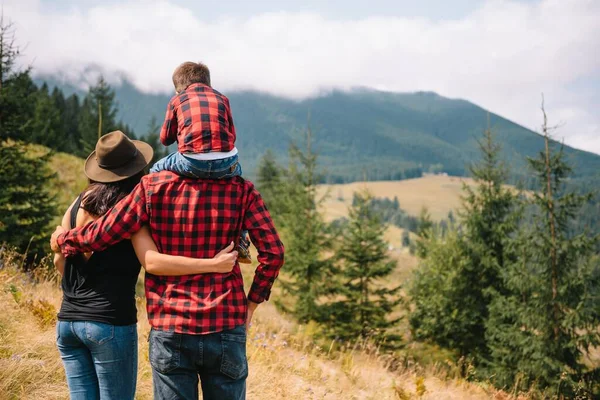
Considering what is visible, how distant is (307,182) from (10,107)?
1016 centimetres

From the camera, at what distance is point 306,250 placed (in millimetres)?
16750

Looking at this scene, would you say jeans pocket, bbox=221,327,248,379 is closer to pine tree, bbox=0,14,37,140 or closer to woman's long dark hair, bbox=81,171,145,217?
woman's long dark hair, bbox=81,171,145,217

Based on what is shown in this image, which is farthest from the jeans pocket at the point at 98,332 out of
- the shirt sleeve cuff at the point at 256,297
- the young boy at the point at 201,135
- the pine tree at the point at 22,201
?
the pine tree at the point at 22,201

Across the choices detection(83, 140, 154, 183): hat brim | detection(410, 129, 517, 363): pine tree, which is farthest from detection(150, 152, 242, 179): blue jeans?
detection(410, 129, 517, 363): pine tree

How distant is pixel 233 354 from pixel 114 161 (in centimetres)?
132

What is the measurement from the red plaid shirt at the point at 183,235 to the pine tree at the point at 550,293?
41.7 feet

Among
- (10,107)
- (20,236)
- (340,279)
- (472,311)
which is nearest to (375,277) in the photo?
(340,279)

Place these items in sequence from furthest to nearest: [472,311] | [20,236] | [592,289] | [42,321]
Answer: [472,311]
[592,289]
[20,236]
[42,321]

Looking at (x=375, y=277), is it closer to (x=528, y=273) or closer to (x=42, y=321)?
(x=528, y=273)

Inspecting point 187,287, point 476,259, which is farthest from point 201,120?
point 476,259

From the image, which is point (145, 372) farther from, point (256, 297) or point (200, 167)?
point (200, 167)

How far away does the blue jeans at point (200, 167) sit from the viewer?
7.69 feet

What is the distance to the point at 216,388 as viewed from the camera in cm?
245

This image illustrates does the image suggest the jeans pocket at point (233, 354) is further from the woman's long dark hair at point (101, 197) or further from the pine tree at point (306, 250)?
the pine tree at point (306, 250)
